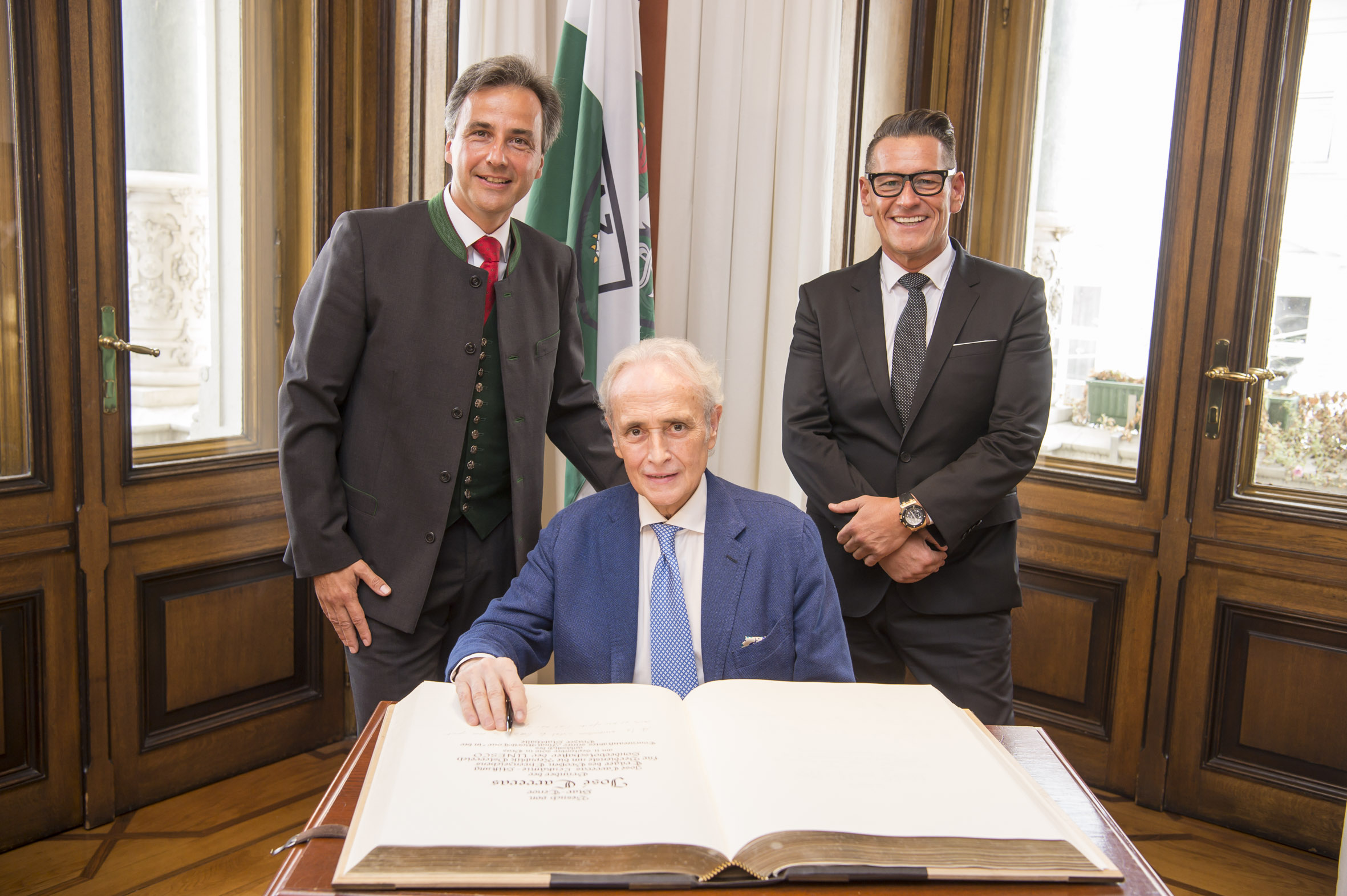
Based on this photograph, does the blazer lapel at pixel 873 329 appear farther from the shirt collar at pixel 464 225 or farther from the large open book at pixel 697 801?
the large open book at pixel 697 801

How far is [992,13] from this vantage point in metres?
2.77

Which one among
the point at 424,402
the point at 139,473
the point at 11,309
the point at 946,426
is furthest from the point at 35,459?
the point at 946,426

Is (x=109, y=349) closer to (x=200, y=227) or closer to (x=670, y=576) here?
(x=200, y=227)

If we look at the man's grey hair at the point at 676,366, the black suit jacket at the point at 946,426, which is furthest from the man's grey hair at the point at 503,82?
the black suit jacket at the point at 946,426

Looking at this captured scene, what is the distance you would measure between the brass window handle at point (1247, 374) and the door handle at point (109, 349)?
2.73 metres

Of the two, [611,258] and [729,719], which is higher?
[611,258]

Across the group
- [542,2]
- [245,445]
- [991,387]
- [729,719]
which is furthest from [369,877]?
[542,2]

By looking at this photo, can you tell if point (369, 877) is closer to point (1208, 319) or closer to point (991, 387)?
point (991, 387)

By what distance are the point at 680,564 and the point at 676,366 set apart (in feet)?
0.99

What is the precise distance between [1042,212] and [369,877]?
2.63m

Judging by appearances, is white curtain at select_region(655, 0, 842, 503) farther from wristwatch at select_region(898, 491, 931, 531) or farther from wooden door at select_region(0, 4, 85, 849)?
wooden door at select_region(0, 4, 85, 849)

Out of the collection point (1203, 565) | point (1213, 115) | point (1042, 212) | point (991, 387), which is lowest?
point (1203, 565)

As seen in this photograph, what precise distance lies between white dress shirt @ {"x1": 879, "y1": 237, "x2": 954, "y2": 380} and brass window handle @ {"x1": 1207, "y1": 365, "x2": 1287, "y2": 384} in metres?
1.02

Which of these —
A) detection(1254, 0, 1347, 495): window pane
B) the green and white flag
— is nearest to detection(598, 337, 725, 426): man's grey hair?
the green and white flag
